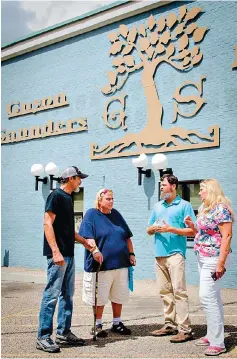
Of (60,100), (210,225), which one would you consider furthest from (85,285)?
(60,100)

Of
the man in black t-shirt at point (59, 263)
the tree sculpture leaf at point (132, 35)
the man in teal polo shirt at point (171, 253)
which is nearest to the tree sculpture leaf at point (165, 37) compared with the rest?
the tree sculpture leaf at point (132, 35)

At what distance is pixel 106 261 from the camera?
6.00 meters

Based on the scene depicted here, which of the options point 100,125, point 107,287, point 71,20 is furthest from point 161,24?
point 107,287

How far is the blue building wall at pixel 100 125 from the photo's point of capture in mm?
11320

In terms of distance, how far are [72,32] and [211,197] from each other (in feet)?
33.5

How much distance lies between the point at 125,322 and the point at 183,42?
7.29 meters

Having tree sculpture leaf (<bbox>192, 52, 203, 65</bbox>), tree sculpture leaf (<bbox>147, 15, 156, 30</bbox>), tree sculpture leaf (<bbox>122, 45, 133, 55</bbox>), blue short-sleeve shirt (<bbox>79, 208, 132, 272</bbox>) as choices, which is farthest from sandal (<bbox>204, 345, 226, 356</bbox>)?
tree sculpture leaf (<bbox>122, 45, 133, 55</bbox>)

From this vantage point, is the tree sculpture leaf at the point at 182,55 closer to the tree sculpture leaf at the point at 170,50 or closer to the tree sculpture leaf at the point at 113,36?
the tree sculpture leaf at the point at 170,50

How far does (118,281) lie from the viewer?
20.1 ft

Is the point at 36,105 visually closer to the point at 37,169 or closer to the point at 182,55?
the point at 37,169

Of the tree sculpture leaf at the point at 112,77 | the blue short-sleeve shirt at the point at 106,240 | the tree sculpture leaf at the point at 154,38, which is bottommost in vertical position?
the blue short-sleeve shirt at the point at 106,240

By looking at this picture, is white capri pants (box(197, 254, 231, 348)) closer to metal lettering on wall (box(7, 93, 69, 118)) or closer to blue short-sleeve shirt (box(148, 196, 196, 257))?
blue short-sleeve shirt (box(148, 196, 196, 257))

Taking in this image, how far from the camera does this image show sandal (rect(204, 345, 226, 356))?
16.5 feet

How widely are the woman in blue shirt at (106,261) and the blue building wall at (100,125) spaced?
5.22m
